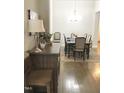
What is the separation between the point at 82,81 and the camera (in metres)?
5.71

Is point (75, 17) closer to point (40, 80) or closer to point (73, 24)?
point (73, 24)

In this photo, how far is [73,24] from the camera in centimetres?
1356

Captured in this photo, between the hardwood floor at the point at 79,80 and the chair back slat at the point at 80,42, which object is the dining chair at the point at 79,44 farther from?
the hardwood floor at the point at 79,80

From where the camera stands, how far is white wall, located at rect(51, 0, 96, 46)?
13430mm

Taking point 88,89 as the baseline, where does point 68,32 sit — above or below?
above

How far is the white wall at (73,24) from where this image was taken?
44.1 feet

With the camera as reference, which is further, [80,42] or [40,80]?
[80,42]

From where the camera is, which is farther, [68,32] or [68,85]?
[68,32]

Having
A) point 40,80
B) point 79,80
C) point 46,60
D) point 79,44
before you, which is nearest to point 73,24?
point 79,44

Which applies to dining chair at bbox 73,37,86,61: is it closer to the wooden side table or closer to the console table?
the console table

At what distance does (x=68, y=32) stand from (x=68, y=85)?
8.59 meters

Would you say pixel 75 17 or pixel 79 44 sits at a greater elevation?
pixel 75 17
